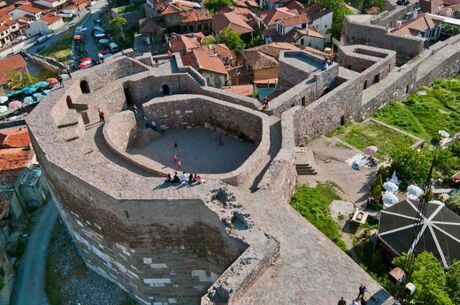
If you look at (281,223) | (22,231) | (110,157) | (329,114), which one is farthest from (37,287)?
(329,114)

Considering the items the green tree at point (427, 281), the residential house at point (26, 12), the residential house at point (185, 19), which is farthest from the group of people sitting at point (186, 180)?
the residential house at point (26, 12)

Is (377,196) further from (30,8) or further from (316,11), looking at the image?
(30,8)

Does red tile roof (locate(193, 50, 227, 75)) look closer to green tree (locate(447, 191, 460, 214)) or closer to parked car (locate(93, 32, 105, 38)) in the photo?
green tree (locate(447, 191, 460, 214))

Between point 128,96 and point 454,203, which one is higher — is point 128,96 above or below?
above

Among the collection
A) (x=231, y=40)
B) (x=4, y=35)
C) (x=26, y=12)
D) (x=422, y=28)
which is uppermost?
(x=422, y=28)

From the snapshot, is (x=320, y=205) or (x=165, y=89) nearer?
(x=320, y=205)

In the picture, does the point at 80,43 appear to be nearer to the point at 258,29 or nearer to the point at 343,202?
the point at 258,29

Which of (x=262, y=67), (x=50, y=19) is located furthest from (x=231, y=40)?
(x=50, y=19)

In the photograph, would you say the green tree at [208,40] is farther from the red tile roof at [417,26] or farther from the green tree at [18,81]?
the green tree at [18,81]
